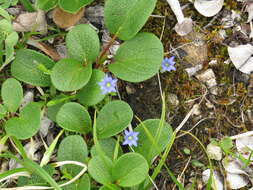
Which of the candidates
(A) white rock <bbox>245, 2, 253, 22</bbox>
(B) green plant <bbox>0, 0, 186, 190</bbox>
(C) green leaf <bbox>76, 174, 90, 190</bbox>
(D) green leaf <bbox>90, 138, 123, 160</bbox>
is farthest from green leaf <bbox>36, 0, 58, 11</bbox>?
(A) white rock <bbox>245, 2, 253, 22</bbox>

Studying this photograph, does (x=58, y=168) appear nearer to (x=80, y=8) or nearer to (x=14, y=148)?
(x=14, y=148)

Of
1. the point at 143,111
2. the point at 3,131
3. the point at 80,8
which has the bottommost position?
the point at 143,111

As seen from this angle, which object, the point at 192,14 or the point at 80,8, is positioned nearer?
the point at 80,8

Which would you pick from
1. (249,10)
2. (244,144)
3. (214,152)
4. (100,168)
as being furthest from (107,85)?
(249,10)

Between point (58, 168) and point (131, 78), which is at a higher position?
point (131, 78)

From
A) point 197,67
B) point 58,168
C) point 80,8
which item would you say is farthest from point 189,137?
point 80,8

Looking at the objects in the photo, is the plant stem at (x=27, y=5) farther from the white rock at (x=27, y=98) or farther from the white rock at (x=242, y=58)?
the white rock at (x=242, y=58)
